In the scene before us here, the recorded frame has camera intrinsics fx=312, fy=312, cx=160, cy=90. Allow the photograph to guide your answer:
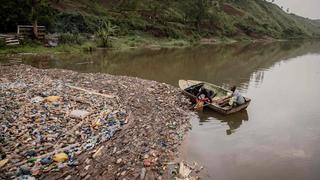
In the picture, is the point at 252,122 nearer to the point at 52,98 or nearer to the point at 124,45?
the point at 52,98

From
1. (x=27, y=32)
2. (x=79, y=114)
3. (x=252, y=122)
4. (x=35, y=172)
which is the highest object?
(x=27, y=32)

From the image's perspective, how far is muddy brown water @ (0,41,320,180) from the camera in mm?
10734

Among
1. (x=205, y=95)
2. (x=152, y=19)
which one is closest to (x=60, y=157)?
(x=205, y=95)

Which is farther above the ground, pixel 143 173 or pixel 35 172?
pixel 35 172

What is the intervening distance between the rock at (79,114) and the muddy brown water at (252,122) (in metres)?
3.96

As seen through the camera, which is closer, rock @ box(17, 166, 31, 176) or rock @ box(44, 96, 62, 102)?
rock @ box(17, 166, 31, 176)

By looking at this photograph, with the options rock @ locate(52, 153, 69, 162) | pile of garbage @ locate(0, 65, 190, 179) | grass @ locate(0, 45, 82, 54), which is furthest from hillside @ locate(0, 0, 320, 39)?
rock @ locate(52, 153, 69, 162)

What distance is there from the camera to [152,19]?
59.3 metres

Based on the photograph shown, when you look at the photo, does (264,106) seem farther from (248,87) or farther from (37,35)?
(37,35)

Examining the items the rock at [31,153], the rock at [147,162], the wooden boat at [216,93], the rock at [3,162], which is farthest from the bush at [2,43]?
the rock at [147,162]

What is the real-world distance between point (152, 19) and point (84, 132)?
168ft

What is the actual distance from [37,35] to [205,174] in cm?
2933

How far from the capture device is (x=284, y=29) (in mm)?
109875

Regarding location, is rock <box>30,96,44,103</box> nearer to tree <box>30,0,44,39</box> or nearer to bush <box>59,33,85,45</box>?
tree <box>30,0,44,39</box>
